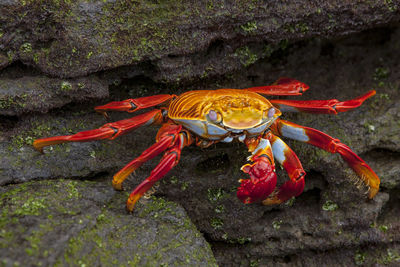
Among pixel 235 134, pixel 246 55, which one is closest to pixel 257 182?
pixel 235 134

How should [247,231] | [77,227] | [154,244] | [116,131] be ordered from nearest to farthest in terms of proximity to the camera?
1. [77,227]
2. [154,244]
3. [116,131]
4. [247,231]

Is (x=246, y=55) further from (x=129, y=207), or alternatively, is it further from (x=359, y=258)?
(x=359, y=258)

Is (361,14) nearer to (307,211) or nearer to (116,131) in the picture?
(307,211)

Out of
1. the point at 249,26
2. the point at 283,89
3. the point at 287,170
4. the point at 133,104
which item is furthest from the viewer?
the point at 283,89

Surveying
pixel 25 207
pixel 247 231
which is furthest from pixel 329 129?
pixel 25 207

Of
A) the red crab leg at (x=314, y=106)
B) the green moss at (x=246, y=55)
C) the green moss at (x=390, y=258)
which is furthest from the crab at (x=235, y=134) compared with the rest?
the green moss at (x=390, y=258)

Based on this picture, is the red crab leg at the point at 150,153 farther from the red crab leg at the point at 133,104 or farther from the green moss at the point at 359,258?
the green moss at the point at 359,258
